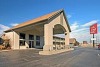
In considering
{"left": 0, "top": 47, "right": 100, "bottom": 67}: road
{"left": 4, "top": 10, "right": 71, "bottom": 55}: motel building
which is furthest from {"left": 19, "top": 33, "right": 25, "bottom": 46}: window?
{"left": 0, "top": 47, "right": 100, "bottom": 67}: road

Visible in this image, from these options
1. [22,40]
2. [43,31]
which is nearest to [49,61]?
[43,31]

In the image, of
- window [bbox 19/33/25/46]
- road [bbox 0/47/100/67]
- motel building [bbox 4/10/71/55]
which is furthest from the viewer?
window [bbox 19/33/25/46]

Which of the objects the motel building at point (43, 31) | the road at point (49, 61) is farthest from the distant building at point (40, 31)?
the road at point (49, 61)

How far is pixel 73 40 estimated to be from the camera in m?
79.2

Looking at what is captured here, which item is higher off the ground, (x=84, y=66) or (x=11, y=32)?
(x=11, y=32)

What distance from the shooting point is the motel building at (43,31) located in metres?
21.0

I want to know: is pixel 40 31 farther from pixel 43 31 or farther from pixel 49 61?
pixel 49 61

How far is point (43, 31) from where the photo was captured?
112 feet

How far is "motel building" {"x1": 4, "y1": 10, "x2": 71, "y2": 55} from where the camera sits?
2097cm

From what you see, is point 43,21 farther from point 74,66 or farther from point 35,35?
point 35,35

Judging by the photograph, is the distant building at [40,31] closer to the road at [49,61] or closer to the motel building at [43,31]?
the motel building at [43,31]

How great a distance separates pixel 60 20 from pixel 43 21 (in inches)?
181

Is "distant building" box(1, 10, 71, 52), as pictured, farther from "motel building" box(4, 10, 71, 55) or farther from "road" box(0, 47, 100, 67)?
"road" box(0, 47, 100, 67)

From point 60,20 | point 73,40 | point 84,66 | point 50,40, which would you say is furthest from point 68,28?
point 73,40
